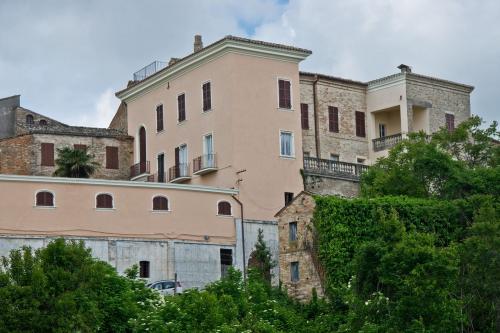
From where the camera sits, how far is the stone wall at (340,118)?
7494 cm

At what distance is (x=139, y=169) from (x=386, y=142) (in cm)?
1458

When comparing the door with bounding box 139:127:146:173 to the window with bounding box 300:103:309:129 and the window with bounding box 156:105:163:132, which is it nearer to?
the window with bounding box 156:105:163:132

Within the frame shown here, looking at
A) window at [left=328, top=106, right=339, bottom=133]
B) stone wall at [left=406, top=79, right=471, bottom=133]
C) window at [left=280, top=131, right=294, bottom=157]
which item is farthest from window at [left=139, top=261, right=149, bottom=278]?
stone wall at [left=406, top=79, right=471, bottom=133]

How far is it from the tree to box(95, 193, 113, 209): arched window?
535 inches

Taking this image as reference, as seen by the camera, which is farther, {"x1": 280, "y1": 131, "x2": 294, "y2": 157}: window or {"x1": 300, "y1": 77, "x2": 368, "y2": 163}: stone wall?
{"x1": 300, "y1": 77, "x2": 368, "y2": 163}: stone wall

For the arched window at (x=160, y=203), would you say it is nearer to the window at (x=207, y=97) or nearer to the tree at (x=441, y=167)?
the window at (x=207, y=97)

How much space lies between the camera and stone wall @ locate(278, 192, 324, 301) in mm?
61281

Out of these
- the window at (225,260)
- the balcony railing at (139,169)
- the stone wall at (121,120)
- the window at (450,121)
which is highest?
the stone wall at (121,120)

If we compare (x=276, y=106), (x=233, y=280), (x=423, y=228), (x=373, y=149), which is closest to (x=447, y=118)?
(x=373, y=149)

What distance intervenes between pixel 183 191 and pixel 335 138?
13.1 m

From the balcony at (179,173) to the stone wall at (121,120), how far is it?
733 cm

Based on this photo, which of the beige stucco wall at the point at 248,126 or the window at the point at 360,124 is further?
the window at the point at 360,124

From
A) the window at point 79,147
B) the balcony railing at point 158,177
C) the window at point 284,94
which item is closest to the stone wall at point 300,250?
the window at point 284,94

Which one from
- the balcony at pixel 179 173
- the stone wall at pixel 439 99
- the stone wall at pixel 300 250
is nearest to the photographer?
the stone wall at pixel 300 250
